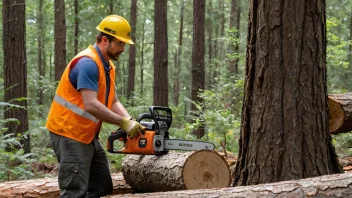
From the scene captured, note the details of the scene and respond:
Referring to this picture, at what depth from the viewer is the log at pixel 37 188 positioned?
5621 mm

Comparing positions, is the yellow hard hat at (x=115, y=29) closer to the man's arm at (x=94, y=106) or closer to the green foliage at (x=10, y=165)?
the man's arm at (x=94, y=106)

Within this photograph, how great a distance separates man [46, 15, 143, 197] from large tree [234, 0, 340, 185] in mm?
1334

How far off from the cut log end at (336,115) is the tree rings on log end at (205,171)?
1.58 metres

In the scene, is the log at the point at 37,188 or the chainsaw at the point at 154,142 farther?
the log at the point at 37,188

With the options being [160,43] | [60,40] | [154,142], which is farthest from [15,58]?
[154,142]

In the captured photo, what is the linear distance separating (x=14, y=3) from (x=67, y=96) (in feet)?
22.1

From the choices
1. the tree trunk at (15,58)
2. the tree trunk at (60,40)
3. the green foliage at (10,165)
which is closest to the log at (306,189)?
the green foliage at (10,165)

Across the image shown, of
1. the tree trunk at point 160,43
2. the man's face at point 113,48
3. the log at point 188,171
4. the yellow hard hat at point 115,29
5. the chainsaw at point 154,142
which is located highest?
the tree trunk at point 160,43

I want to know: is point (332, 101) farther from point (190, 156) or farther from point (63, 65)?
point (63, 65)

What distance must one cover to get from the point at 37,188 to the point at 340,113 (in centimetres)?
394

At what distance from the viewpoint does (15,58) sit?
395 inches

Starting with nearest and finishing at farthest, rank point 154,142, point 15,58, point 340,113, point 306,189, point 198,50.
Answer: point 306,189, point 154,142, point 340,113, point 15,58, point 198,50

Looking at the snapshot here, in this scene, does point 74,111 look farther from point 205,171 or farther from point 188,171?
point 205,171

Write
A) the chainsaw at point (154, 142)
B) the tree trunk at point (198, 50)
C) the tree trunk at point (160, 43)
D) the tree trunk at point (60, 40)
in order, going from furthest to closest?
1. the tree trunk at point (60, 40)
2. the tree trunk at point (198, 50)
3. the tree trunk at point (160, 43)
4. the chainsaw at point (154, 142)
